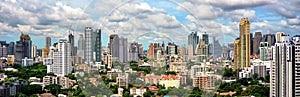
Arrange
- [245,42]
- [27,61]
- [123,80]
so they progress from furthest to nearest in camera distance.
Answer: [245,42], [27,61], [123,80]

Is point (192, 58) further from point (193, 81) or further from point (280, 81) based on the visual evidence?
point (280, 81)

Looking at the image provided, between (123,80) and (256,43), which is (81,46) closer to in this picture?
(123,80)

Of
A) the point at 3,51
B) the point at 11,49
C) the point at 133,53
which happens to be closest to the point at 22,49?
the point at 11,49

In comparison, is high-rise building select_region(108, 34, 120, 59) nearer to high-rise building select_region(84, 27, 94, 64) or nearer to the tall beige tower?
high-rise building select_region(84, 27, 94, 64)

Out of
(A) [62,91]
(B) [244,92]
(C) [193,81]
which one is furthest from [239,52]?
(C) [193,81]

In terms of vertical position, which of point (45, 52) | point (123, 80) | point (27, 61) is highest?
point (45, 52)

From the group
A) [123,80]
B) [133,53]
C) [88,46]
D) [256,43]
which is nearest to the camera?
[88,46]

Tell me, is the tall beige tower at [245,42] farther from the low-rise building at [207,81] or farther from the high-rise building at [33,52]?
the low-rise building at [207,81]
